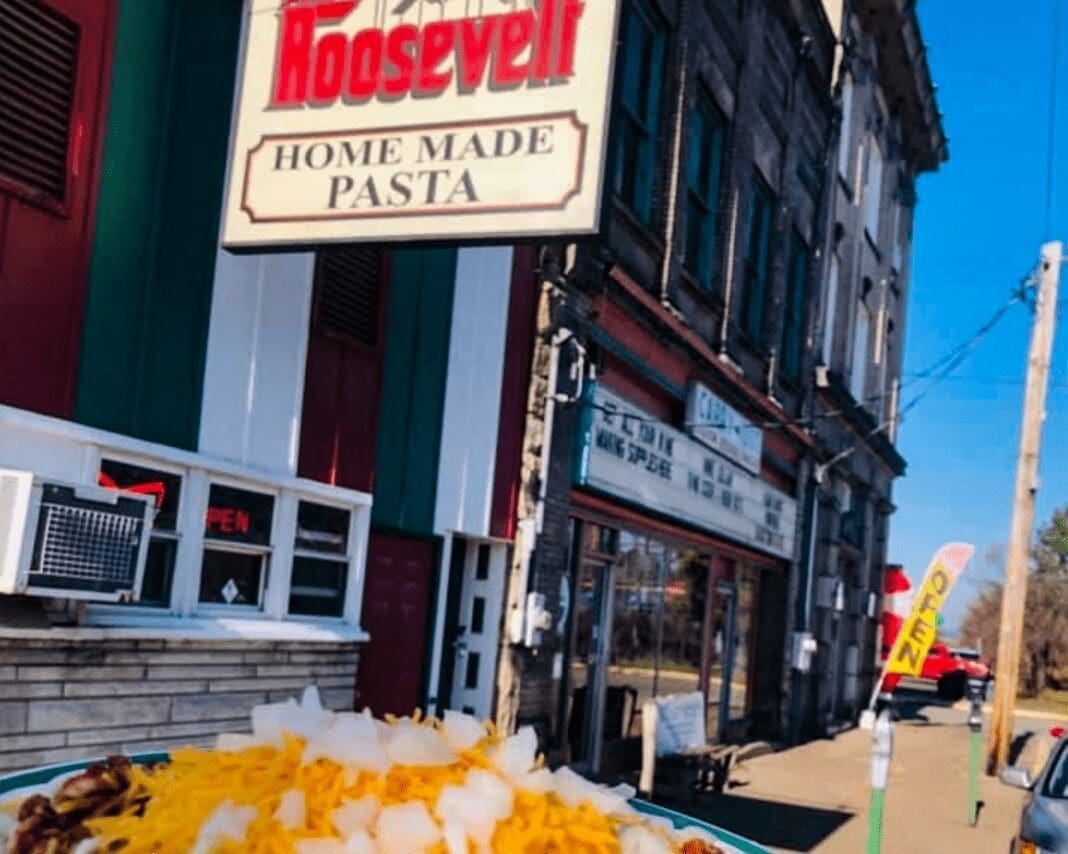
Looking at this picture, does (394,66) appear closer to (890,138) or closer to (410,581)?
(410,581)

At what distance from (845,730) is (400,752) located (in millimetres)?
23785

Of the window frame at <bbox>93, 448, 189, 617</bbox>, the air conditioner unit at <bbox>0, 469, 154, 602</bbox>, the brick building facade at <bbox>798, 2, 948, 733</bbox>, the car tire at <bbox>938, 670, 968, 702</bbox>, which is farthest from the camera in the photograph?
the car tire at <bbox>938, 670, 968, 702</bbox>

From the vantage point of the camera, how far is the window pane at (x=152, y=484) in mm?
6848

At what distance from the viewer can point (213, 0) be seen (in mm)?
7508

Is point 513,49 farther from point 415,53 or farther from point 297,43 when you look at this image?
point 297,43

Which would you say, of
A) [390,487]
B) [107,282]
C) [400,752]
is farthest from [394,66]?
[400,752]

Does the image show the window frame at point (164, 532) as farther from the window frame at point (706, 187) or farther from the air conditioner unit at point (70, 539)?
the window frame at point (706, 187)

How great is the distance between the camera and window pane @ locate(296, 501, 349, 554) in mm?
8586

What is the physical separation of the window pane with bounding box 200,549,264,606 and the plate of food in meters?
5.61

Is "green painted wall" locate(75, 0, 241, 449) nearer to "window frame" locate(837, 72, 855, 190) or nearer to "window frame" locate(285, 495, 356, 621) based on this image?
"window frame" locate(285, 495, 356, 621)

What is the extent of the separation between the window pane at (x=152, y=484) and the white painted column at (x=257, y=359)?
290 mm

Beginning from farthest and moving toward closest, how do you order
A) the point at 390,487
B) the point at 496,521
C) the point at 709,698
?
the point at 709,698 < the point at 496,521 < the point at 390,487

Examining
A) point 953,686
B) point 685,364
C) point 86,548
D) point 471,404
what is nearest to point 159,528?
point 86,548

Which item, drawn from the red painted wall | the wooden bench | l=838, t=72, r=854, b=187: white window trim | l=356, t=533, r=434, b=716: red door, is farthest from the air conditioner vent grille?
l=838, t=72, r=854, b=187: white window trim
